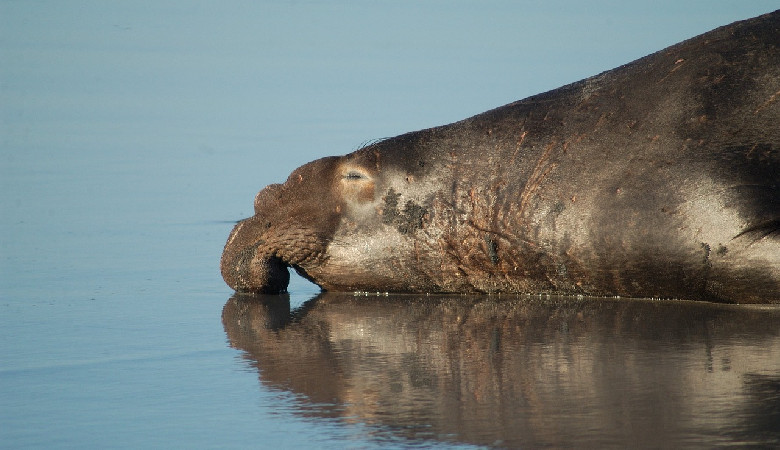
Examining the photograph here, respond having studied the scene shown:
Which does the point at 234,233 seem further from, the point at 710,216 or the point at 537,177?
the point at 710,216

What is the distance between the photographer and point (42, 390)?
170 inches

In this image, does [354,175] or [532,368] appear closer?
[532,368]

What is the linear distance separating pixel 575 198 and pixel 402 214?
122 cm

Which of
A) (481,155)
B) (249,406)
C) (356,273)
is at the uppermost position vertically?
(481,155)

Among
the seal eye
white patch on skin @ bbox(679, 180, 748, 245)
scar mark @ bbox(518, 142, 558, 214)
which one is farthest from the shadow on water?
the seal eye

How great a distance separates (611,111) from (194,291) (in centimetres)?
295

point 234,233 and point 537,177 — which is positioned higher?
point 537,177

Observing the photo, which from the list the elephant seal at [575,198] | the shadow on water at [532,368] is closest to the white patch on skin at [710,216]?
the elephant seal at [575,198]

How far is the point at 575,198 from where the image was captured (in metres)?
6.71

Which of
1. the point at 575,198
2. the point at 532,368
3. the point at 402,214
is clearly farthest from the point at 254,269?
the point at 532,368

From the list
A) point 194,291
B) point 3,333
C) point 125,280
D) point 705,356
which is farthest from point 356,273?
point 705,356

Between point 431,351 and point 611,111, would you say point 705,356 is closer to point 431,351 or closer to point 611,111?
point 431,351

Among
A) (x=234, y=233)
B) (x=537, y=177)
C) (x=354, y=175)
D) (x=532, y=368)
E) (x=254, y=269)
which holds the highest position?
(x=354, y=175)

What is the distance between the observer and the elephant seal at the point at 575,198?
6.23 meters
